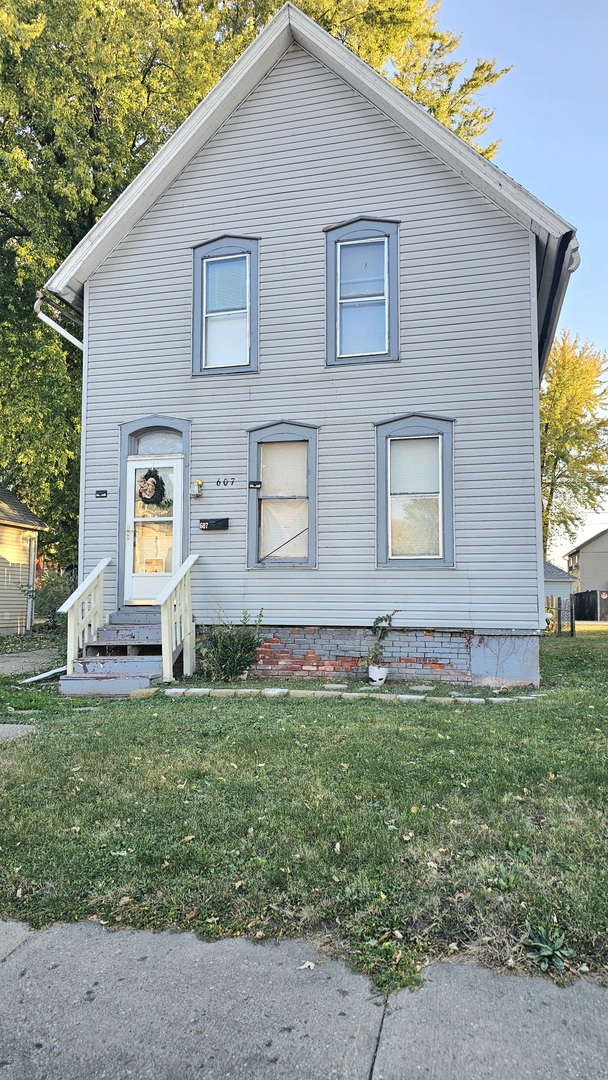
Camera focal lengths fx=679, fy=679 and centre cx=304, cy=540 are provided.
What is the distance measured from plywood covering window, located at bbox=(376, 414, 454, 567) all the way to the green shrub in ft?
6.73

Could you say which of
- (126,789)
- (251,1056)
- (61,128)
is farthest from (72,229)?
(251,1056)

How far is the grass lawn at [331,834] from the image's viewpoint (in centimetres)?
271

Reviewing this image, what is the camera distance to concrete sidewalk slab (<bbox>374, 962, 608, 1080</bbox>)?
199 cm

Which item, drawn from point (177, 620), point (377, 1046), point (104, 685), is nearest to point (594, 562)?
point (177, 620)

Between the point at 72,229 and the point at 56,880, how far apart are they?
15012 mm

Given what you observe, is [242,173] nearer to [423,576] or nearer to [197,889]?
[423,576]

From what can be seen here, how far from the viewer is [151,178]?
392 inches

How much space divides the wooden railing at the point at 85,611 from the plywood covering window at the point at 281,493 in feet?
7.24

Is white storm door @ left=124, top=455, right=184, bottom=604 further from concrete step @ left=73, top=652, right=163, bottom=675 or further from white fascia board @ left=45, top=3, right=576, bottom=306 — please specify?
white fascia board @ left=45, top=3, right=576, bottom=306

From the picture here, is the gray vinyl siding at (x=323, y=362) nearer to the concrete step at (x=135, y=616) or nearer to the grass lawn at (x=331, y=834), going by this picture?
the concrete step at (x=135, y=616)

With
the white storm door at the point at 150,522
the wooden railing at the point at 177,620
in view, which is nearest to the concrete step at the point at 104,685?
the wooden railing at the point at 177,620

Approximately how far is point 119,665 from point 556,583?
21.8 m

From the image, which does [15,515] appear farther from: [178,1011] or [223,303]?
[178,1011]

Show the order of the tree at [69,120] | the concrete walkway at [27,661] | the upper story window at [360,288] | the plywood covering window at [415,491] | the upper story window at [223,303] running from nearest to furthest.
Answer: the plywood covering window at [415,491]
the upper story window at [360,288]
the upper story window at [223,303]
the concrete walkway at [27,661]
the tree at [69,120]
